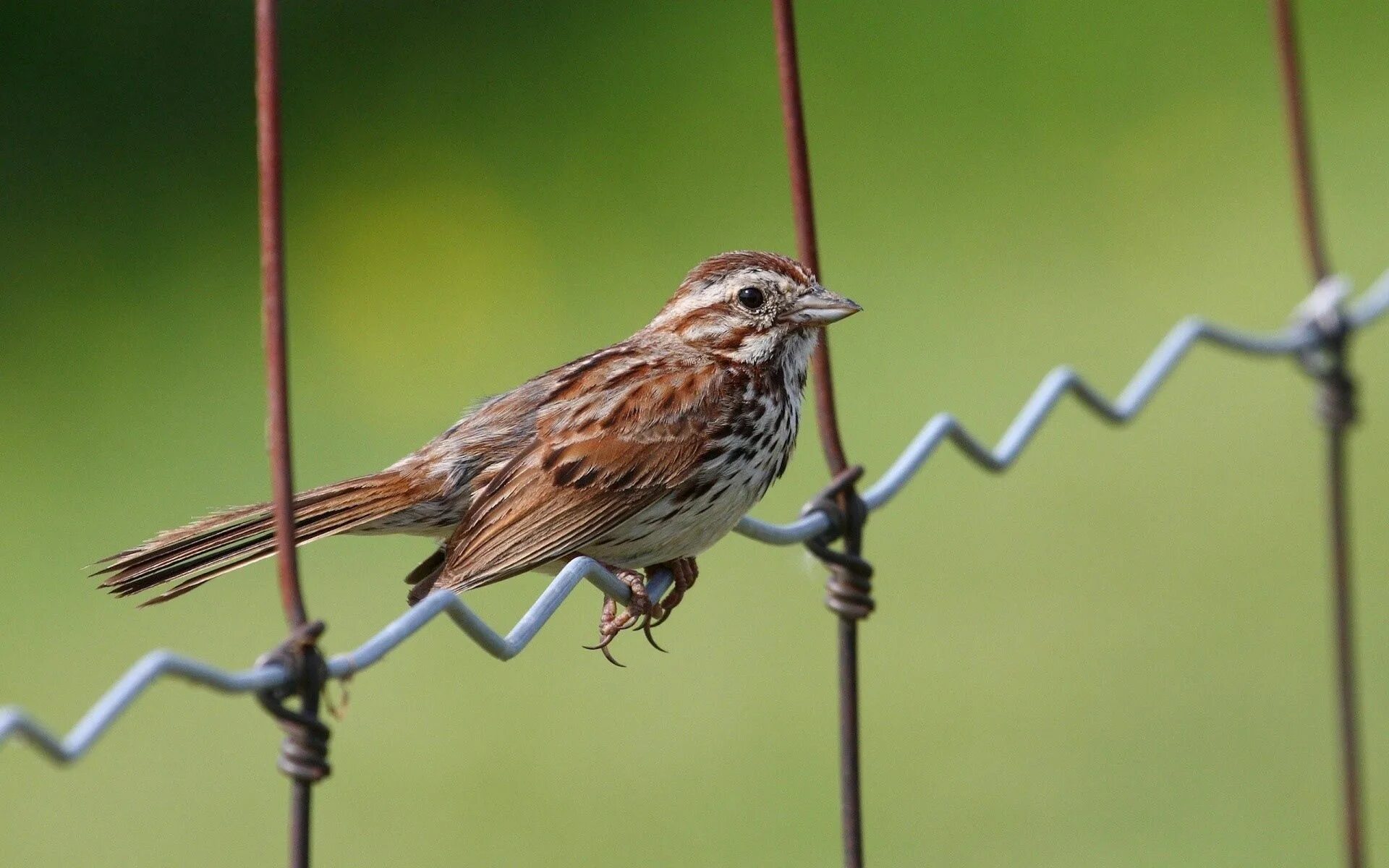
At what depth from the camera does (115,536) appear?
4.93 meters

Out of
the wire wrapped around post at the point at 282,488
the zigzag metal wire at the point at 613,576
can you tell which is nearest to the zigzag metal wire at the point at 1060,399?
the zigzag metal wire at the point at 613,576

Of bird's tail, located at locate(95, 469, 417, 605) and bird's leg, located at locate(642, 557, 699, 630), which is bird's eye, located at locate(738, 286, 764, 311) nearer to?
bird's leg, located at locate(642, 557, 699, 630)

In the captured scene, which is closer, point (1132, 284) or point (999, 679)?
point (999, 679)

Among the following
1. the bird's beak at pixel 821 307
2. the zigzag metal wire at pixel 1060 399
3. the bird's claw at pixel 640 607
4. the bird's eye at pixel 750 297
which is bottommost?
the bird's claw at pixel 640 607

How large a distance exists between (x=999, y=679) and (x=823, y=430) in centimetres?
263

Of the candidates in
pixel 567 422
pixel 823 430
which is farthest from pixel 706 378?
pixel 823 430

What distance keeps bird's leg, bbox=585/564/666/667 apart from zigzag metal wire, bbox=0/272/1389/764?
0.03 meters

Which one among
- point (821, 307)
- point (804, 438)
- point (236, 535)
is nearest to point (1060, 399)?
point (821, 307)

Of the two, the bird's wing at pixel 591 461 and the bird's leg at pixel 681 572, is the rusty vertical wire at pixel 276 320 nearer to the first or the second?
the bird's wing at pixel 591 461

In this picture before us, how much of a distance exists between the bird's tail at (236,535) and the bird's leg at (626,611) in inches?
10.5

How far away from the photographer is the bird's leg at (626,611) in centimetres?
242

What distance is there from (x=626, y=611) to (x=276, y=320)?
3.75 ft

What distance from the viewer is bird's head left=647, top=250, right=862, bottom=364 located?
268 cm

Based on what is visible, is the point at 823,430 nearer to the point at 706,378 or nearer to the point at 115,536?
the point at 706,378
